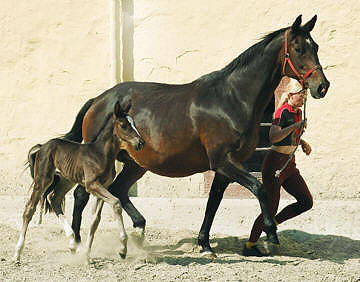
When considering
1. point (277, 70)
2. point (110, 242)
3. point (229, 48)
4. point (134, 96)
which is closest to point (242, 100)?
point (277, 70)

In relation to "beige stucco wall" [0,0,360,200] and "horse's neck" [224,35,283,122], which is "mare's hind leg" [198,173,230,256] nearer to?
"horse's neck" [224,35,283,122]

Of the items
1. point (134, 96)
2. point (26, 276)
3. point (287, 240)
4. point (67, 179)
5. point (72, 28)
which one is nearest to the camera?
point (26, 276)

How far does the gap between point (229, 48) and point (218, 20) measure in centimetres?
45

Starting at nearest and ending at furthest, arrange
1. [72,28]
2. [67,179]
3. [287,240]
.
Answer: [67,179] → [287,240] → [72,28]

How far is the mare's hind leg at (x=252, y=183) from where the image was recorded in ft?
17.8

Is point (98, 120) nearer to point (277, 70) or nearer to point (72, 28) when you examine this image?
point (277, 70)

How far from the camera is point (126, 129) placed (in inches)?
209

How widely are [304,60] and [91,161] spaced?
2.16 m

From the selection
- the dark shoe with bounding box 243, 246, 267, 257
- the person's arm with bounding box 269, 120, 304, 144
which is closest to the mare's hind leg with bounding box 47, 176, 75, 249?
the dark shoe with bounding box 243, 246, 267, 257

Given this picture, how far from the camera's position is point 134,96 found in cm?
639

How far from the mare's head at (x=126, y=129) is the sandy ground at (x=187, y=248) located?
106 centimetres

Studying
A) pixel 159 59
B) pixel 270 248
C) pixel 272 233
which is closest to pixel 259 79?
pixel 272 233

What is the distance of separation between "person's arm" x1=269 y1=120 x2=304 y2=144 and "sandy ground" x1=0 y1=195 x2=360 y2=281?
3.76ft

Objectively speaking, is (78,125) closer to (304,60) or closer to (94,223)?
(94,223)
